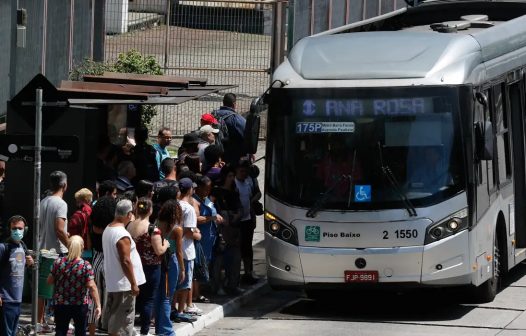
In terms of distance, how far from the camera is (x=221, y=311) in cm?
1634

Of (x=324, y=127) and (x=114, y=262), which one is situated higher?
(x=324, y=127)

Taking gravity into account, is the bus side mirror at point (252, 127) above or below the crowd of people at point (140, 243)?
above

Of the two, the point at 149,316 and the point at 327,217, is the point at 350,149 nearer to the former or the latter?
the point at 327,217

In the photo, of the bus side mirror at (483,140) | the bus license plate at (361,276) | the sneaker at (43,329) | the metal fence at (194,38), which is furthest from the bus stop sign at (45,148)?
the metal fence at (194,38)

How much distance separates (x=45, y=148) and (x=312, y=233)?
4.19 meters

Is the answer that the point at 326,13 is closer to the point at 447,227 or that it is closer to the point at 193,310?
the point at 447,227

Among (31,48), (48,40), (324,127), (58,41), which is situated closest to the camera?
(324,127)

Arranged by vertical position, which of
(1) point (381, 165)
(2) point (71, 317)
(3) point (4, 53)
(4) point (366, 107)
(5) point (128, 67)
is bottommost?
(2) point (71, 317)

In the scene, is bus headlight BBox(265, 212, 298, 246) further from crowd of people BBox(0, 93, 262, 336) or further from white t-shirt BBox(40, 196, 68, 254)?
white t-shirt BBox(40, 196, 68, 254)

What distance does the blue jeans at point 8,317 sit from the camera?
512 inches

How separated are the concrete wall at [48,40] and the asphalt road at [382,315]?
239 inches

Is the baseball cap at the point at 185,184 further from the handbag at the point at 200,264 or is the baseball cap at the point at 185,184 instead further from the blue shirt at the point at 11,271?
the blue shirt at the point at 11,271

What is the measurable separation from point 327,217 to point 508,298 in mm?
2952

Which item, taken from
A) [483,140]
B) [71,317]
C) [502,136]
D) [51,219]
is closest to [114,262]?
[71,317]
